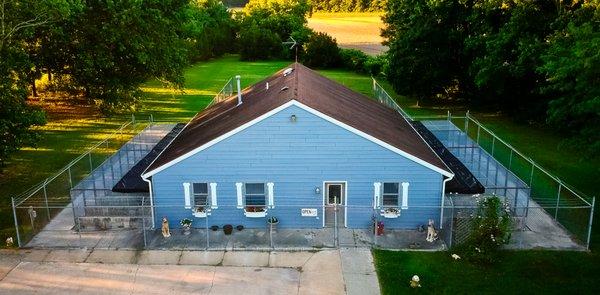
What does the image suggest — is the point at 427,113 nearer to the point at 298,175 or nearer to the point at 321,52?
the point at 298,175

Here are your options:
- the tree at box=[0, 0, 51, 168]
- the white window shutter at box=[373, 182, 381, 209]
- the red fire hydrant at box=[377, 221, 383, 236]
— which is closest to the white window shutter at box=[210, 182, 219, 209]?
the white window shutter at box=[373, 182, 381, 209]

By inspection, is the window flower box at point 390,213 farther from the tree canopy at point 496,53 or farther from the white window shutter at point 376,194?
the tree canopy at point 496,53

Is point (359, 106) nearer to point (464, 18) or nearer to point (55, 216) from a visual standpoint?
point (55, 216)

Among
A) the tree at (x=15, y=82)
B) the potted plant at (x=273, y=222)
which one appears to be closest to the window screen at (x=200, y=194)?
the potted plant at (x=273, y=222)

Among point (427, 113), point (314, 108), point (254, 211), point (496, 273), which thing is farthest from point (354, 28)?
point (496, 273)

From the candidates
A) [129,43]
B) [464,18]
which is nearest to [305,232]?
[129,43]

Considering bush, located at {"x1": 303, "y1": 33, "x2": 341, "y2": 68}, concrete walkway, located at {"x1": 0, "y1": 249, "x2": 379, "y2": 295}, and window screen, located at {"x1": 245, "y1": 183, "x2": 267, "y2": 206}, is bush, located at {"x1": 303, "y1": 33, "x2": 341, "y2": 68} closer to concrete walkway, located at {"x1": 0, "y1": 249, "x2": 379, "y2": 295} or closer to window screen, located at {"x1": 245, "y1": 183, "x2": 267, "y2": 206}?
window screen, located at {"x1": 245, "y1": 183, "x2": 267, "y2": 206}
